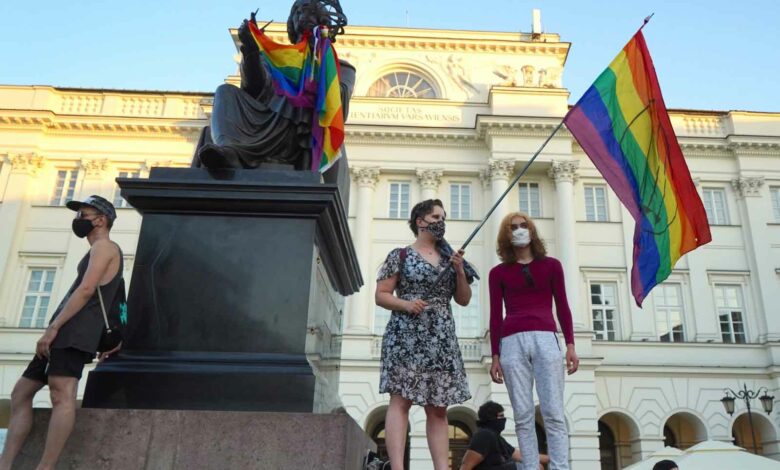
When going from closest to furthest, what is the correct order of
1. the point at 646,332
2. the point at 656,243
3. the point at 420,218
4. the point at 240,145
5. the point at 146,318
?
the point at 146,318 → the point at 420,218 → the point at 240,145 → the point at 656,243 → the point at 646,332

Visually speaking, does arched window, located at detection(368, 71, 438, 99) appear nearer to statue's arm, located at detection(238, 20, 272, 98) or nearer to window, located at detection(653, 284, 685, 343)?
window, located at detection(653, 284, 685, 343)

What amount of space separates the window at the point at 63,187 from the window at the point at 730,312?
23613 millimetres

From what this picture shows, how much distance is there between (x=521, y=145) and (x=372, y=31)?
7.74 m

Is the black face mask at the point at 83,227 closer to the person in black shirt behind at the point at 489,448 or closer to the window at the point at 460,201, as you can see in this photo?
the person in black shirt behind at the point at 489,448

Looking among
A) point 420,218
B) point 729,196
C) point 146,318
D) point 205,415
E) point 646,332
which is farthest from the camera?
point 729,196

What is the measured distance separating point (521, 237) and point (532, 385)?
2.78ft

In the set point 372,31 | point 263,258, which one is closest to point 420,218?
point 263,258

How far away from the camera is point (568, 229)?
2172 cm

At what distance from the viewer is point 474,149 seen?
2352cm

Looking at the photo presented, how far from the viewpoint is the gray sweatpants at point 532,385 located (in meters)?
3.16

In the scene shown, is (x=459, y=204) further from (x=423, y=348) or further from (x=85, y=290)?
(x=85, y=290)

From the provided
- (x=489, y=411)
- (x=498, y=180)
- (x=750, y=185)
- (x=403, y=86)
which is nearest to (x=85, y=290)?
(x=489, y=411)

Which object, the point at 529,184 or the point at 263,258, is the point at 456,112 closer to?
the point at 529,184

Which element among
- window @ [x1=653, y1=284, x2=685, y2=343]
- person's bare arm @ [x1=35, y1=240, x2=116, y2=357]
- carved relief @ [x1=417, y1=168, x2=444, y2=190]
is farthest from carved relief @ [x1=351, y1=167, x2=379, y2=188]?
person's bare arm @ [x1=35, y1=240, x2=116, y2=357]
